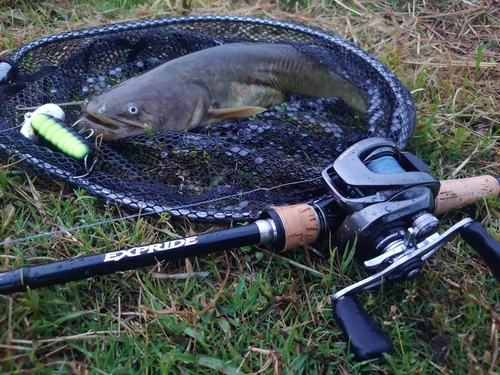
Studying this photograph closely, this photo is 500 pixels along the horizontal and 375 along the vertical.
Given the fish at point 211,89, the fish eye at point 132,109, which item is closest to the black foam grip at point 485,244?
the fish at point 211,89

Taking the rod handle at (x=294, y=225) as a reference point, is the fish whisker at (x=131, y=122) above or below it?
above

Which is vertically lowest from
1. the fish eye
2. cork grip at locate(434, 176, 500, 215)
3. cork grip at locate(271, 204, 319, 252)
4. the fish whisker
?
cork grip at locate(434, 176, 500, 215)

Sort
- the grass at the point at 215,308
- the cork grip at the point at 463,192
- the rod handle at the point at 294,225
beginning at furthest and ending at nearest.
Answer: the cork grip at the point at 463,192
the rod handle at the point at 294,225
the grass at the point at 215,308

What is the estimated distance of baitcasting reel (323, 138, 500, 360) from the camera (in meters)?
1.42

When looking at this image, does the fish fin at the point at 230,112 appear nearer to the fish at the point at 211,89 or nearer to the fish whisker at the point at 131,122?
the fish at the point at 211,89

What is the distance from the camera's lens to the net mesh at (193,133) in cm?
184

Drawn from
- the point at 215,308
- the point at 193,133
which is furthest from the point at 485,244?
the point at 193,133

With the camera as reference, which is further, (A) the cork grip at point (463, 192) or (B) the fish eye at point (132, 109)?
(B) the fish eye at point (132, 109)

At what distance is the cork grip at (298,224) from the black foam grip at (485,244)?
0.46m

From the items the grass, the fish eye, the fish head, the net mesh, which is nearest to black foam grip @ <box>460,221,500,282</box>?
the grass

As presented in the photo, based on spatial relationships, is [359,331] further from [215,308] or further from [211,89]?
[211,89]

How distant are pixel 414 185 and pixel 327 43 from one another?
1.29 metres

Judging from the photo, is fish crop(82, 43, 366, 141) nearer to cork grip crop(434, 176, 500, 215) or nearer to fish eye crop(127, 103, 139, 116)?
fish eye crop(127, 103, 139, 116)

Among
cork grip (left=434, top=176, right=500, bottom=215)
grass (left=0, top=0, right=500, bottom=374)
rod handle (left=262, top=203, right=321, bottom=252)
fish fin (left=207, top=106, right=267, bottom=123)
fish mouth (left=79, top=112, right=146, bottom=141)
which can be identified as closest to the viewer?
grass (left=0, top=0, right=500, bottom=374)
